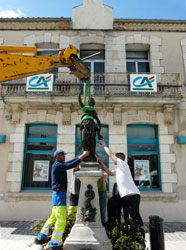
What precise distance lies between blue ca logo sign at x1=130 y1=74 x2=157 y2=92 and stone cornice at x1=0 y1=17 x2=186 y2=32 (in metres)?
2.75

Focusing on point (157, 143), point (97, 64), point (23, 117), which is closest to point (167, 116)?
point (157, 143)

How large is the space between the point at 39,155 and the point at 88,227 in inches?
193

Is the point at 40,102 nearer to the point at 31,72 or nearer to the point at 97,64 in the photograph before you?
the point at 97,64

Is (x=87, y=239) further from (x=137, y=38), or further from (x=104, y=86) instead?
(x=137, y=38)

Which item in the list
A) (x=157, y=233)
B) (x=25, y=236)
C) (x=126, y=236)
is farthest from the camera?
(x=25, y=236)

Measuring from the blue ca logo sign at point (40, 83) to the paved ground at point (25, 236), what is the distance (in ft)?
15.0

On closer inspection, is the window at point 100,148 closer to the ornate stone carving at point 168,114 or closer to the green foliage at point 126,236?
the ornate stone carving at point 168,114

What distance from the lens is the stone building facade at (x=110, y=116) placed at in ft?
23.1

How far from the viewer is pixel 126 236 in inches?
125

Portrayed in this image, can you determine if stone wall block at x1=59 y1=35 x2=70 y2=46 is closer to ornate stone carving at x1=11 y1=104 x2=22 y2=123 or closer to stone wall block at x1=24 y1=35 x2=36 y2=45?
stone wall block at x1=24 y1=35 x2=36 y2=45

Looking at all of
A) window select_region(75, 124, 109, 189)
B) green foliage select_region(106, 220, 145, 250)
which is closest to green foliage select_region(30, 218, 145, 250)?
green foliage select_region(106, 220, 145, 250)

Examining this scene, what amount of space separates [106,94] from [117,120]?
1080 millimetres

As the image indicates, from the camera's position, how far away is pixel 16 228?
5949mm

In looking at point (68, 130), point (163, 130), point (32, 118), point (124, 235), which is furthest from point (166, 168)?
point (32, 118)
